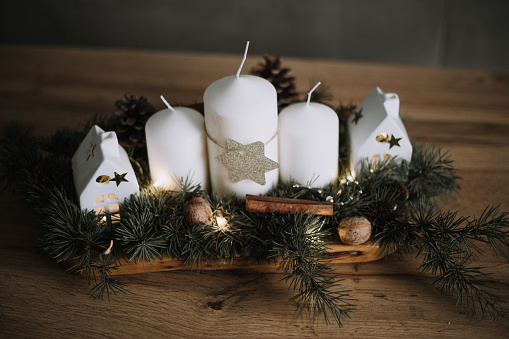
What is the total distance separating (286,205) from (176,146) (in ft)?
0.59

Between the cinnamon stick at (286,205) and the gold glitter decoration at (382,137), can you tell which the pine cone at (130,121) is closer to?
the cinnamon stick at (286,205)

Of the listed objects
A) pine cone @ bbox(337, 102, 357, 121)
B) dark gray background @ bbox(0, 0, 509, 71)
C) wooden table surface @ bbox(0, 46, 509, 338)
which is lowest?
wooden table surface @ bbox(0, 46, 509, 338)

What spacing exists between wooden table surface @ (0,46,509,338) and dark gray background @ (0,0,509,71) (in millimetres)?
275

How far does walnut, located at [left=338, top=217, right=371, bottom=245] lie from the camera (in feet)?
2.18

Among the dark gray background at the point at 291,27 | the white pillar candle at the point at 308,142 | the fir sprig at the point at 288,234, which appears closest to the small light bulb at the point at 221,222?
the fir sprig at the point at 288,234

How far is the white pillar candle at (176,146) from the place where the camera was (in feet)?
2.22

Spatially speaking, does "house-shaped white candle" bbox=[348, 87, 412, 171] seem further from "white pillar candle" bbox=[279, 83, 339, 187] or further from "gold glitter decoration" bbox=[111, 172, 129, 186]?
"gold glitter decoration" bbox=[111, 172, 129, 186]

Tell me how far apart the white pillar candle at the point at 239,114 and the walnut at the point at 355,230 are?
15 cm

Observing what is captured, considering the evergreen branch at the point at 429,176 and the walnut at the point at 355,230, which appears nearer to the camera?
the walnut at the point at 355,230

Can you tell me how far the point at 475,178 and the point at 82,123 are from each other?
791mm

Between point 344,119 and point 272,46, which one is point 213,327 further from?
point 272,46

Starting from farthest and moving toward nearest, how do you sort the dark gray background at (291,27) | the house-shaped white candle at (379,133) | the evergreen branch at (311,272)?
the dark gray background at (291,27) < the house-shaped white candle at (379,133) < the evergreen branch at (311,272)

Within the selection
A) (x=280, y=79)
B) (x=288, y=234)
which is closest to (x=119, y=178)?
(x=288, y=234)

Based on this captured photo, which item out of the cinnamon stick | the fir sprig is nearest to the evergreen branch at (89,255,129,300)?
the fir sprig
